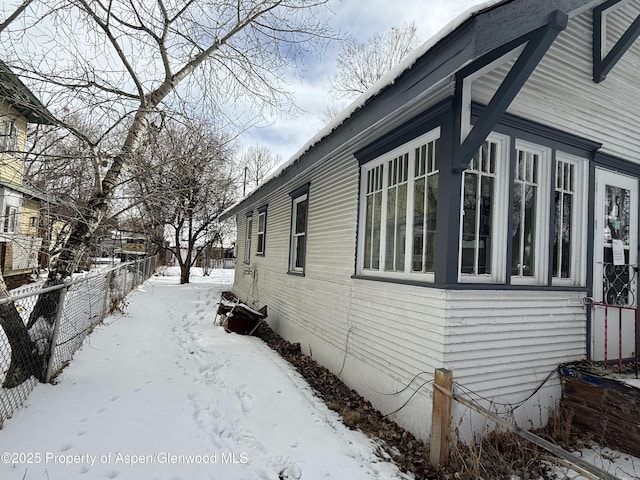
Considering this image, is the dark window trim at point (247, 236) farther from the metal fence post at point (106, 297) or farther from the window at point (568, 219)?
the window at point (568, 219)

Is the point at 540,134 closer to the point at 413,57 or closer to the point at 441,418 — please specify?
the point at 413,57

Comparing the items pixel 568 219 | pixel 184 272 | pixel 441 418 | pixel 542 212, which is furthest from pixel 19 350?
pixel 184 272

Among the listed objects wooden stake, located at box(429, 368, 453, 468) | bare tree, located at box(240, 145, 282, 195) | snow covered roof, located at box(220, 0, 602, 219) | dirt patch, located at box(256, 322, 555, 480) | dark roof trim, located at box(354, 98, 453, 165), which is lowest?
dirt patch, located at box(256, 322, 555, 480)

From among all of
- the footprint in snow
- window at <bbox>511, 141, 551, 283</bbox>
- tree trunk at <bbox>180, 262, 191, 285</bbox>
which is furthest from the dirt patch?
tree trunk at <bbox>180, 262, 191, 285</bbox>

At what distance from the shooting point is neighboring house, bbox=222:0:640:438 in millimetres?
3201

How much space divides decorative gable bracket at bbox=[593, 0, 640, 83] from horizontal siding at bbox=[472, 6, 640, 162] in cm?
7

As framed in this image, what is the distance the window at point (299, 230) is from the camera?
719cm

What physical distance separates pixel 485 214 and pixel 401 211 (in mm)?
930

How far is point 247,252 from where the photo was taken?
12.3 metres

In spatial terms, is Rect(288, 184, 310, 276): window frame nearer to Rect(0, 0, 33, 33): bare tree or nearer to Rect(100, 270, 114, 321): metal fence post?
Rect(100, 270, 114, 321): metal fence post

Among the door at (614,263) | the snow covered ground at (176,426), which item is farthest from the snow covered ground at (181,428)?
the door at (614,263)

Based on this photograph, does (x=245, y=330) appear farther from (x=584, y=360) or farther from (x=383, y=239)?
(x=584, y=360)

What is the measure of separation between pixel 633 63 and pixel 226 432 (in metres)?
6.86

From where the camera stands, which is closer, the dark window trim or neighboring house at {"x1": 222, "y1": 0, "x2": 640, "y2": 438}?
neighboring house at {"x1": 222, "y1": 0, "x2": 640, "y2": 438}
